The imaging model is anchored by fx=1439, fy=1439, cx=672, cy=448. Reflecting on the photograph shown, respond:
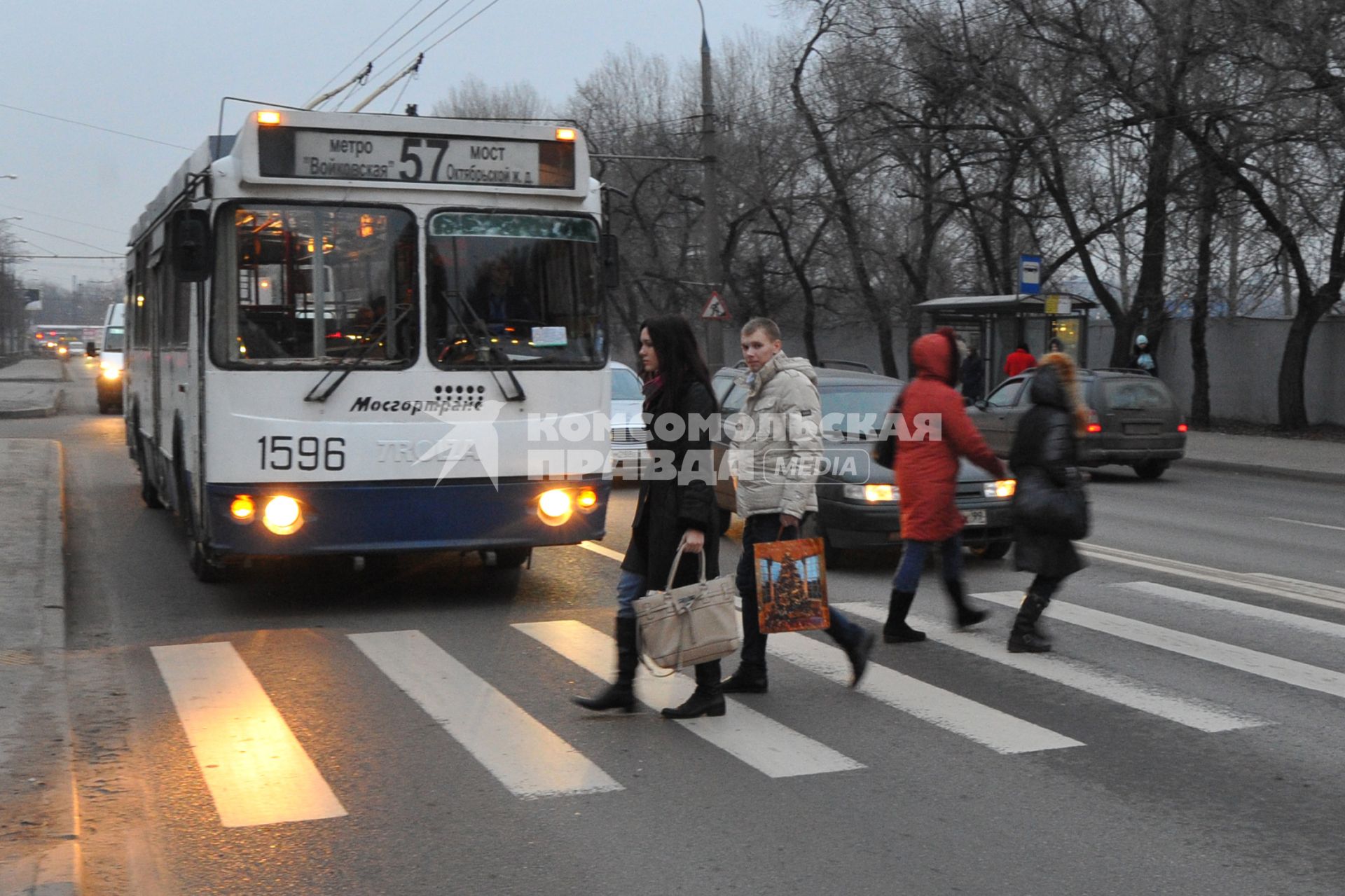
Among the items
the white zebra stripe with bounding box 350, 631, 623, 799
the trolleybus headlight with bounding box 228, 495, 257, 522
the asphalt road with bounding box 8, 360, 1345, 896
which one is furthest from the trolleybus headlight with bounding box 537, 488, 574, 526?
the trolleybus headlight with bounding box 228, 495, 257, 522

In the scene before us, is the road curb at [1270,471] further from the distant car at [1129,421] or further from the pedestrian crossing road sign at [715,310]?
the pedestrian crossing road sign at [715,310]

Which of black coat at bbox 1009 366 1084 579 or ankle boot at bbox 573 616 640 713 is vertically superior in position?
black coat at bbox 1009 366 1084 579

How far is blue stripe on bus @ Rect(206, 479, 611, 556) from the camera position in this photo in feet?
28.6

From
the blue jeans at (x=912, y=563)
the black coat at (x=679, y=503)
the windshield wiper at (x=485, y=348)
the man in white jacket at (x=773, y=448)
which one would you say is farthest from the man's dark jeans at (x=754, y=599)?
the windshield wiper at (x=485, y=348)

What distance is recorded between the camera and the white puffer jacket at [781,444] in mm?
6641

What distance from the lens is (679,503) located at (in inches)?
247

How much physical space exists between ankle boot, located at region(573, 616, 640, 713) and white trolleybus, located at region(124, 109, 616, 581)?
9.16ft

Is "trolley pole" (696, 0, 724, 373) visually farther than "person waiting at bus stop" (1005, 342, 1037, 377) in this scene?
Yes

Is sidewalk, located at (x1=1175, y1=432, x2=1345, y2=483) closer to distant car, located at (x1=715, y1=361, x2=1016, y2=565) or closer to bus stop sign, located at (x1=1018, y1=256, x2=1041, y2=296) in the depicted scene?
bus stop sign, located at (x1=1018, y1=256, x2=1041, y2=296)

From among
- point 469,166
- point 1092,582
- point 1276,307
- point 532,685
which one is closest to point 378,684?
point 532,685

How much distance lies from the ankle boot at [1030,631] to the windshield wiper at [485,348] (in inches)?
133

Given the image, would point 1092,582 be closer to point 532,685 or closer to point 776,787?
point 532,685

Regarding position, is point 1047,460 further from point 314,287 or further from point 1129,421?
point 1129,421

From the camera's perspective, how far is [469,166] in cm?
922
